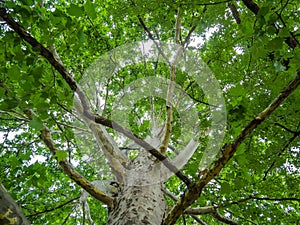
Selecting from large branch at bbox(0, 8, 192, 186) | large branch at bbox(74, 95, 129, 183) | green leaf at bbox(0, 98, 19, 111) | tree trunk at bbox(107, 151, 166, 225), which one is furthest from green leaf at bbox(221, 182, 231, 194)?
large branch at bbox(74, 95, 129, 183)

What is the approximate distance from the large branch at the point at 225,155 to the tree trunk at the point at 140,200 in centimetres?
67

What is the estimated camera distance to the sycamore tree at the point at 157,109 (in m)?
1.50

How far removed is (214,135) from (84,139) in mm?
2792

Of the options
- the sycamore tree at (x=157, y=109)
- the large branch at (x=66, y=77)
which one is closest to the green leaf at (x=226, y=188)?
the sycamore tree at (x=157, y=109)

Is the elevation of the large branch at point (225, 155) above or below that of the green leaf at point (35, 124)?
above

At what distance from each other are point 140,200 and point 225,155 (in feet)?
4.67

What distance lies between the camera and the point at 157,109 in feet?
21.2

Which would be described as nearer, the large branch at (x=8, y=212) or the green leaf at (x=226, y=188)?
the large branch at (x=8, y=212)

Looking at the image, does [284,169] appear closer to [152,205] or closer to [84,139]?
[152,205]

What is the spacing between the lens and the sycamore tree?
1.50 metres

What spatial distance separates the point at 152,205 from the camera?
2580 mm

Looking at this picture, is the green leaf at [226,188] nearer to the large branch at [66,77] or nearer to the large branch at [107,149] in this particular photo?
the large branch at [66,77]

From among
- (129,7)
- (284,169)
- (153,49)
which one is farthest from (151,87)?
(284,169)

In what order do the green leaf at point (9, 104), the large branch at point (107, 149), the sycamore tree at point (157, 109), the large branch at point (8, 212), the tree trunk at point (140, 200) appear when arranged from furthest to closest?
the large branch at point (107, 149)
the tree trunk at point (140, 200)
the sycamore tree at point (157, 109)
the green leaf at point (9, 104)
the large branch at point (8, 212)
